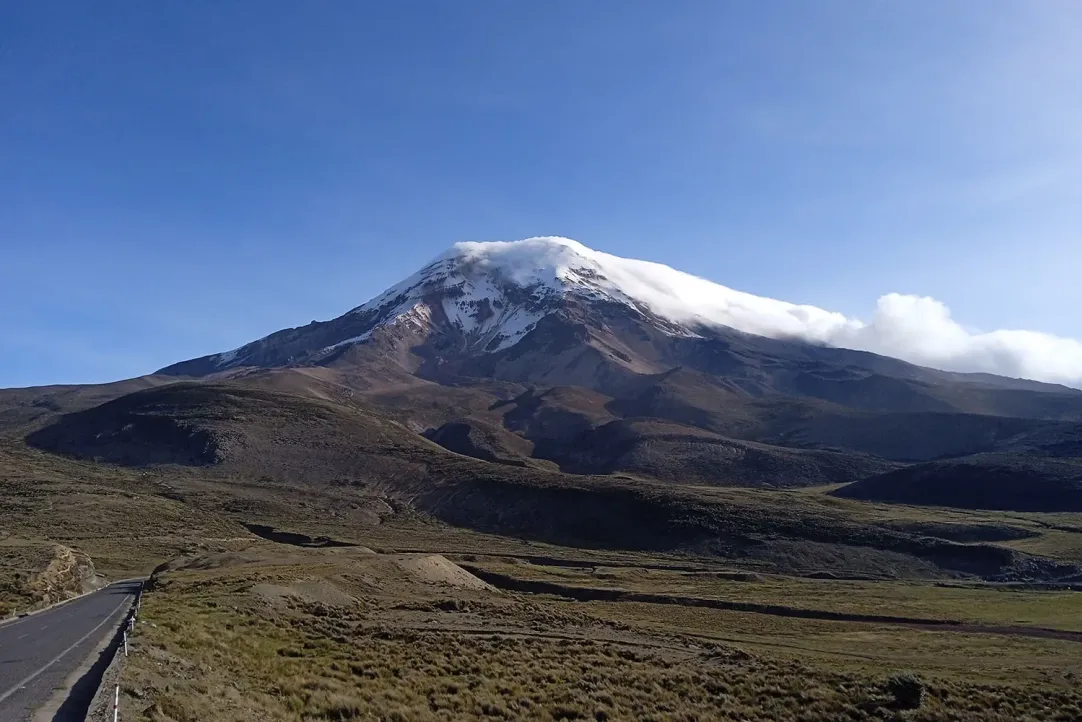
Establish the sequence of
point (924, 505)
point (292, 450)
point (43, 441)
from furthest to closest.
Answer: point (43, 441)
point (292, 450)
point (924, 505)

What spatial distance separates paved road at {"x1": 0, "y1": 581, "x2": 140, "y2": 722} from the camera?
1489 centimetres

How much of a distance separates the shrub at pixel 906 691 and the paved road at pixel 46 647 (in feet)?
70.4

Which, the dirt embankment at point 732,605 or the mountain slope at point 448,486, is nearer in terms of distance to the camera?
the dirt embankment at point 732,605

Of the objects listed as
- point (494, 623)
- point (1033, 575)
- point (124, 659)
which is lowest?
point (1033, 575)

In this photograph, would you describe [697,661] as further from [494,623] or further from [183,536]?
[183,536]

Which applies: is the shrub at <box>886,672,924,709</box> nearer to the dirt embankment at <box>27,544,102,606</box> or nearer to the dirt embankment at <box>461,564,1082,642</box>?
the dirt embankment at <box>461,564,1082,642</box>

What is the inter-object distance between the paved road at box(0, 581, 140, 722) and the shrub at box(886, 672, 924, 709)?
70.4 ft

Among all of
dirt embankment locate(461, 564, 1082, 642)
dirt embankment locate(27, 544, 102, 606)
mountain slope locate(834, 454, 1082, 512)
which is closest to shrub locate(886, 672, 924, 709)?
dirt embankment locate(461, 564, 1082, 642)

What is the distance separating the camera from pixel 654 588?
59719 millimetres

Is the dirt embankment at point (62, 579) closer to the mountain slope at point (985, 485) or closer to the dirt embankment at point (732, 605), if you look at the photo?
the dirt embankment at point (732, 605)

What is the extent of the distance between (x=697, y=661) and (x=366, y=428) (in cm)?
12699

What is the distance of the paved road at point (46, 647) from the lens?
14891 mm

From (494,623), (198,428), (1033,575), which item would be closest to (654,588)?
(494,623)

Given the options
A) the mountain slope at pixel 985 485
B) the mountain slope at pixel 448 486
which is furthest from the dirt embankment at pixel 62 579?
the mountain slope at pixel 985 485
